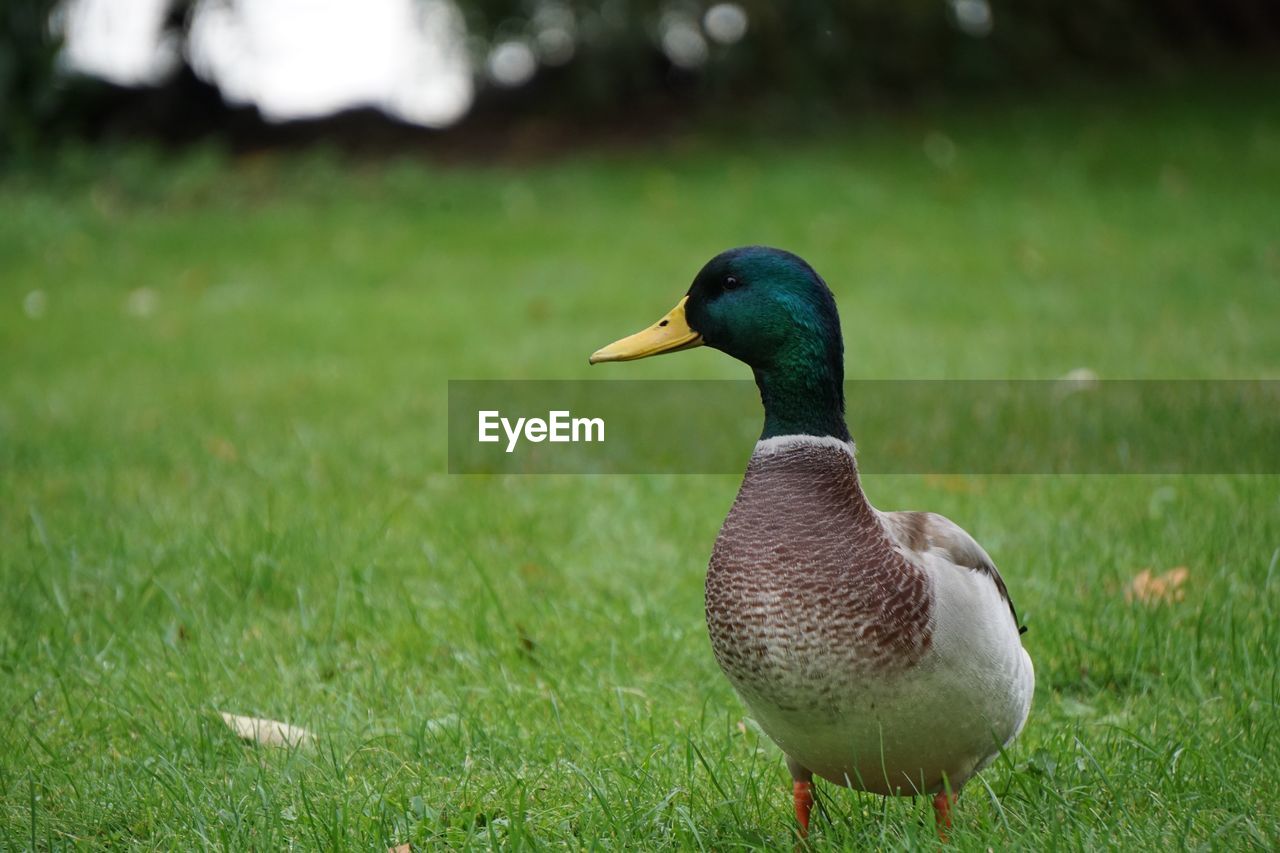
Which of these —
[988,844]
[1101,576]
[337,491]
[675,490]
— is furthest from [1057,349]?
[988,844]

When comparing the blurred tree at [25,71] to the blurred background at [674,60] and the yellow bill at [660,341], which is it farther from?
the yellow bill at [660,341]

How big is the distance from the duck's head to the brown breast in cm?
9

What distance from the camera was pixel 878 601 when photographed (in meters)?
2.21

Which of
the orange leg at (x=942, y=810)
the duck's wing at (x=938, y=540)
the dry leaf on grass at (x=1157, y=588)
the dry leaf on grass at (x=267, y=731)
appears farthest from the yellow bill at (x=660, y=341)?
the dry leaf on grass at (x=1157, y=588)

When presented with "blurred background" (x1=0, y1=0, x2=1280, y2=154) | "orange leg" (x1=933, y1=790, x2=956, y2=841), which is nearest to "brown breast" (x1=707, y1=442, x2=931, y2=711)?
"orange leg" (x1=933, y1=790, x2=956, y2=841)

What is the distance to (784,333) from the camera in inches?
94.5

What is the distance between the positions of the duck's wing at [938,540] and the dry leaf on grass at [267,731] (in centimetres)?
130

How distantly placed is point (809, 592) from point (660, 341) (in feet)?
1.91

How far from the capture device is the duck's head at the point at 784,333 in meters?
2.40

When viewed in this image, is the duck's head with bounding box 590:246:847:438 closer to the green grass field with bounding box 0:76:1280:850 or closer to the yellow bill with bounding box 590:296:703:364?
the yellow bill with bounding box 590:296:703:364

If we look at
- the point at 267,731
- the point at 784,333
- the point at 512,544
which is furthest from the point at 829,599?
the point at 512,544

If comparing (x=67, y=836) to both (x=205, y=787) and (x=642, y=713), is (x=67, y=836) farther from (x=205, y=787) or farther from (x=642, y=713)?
(x=642, y=713)

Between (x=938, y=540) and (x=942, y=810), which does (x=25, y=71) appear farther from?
(x=942, y=810)

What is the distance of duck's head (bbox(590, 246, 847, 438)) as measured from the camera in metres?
2.40
